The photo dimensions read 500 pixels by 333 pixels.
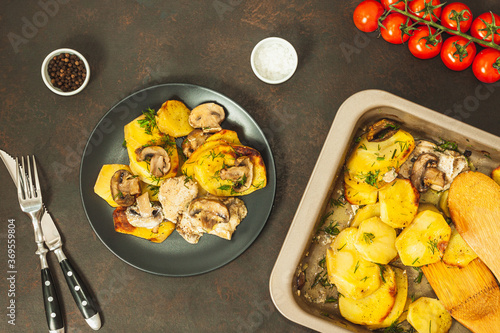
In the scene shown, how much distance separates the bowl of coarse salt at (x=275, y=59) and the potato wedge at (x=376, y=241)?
91cm

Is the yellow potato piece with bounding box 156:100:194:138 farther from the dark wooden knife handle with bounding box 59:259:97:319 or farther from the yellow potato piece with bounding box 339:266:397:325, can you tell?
the yellow potato piece with bounding box 339:266:397:325

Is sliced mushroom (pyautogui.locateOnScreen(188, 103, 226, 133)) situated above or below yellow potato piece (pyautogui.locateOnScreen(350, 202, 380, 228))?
above

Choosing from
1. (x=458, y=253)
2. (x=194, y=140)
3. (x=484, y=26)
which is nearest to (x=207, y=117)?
(x=194, y=140)

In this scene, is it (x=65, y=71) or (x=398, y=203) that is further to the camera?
(x=65, y=71)

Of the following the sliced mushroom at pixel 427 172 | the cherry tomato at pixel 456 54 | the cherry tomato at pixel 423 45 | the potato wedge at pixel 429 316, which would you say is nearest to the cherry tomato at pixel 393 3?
the cherry tomato at pixel 423 45

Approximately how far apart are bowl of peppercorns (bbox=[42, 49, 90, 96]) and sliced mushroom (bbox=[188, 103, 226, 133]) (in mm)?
682

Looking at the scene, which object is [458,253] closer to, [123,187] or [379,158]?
[379,158]

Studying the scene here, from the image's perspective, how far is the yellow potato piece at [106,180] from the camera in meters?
1.94

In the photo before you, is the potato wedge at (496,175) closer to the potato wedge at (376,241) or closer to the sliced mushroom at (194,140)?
the potato wedge at (376,241)

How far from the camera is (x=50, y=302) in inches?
81.4

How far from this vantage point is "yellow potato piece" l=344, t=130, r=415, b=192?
1.73 meters

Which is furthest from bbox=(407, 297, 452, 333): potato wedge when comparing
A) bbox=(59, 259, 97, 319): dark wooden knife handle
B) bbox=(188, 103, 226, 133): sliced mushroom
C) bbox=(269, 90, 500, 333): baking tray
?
bbox=(59, 259, 97, 319): dark wooden knife handle

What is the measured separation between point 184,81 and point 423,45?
1.34m

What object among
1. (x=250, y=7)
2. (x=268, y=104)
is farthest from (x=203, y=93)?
(x=250, y=7)
